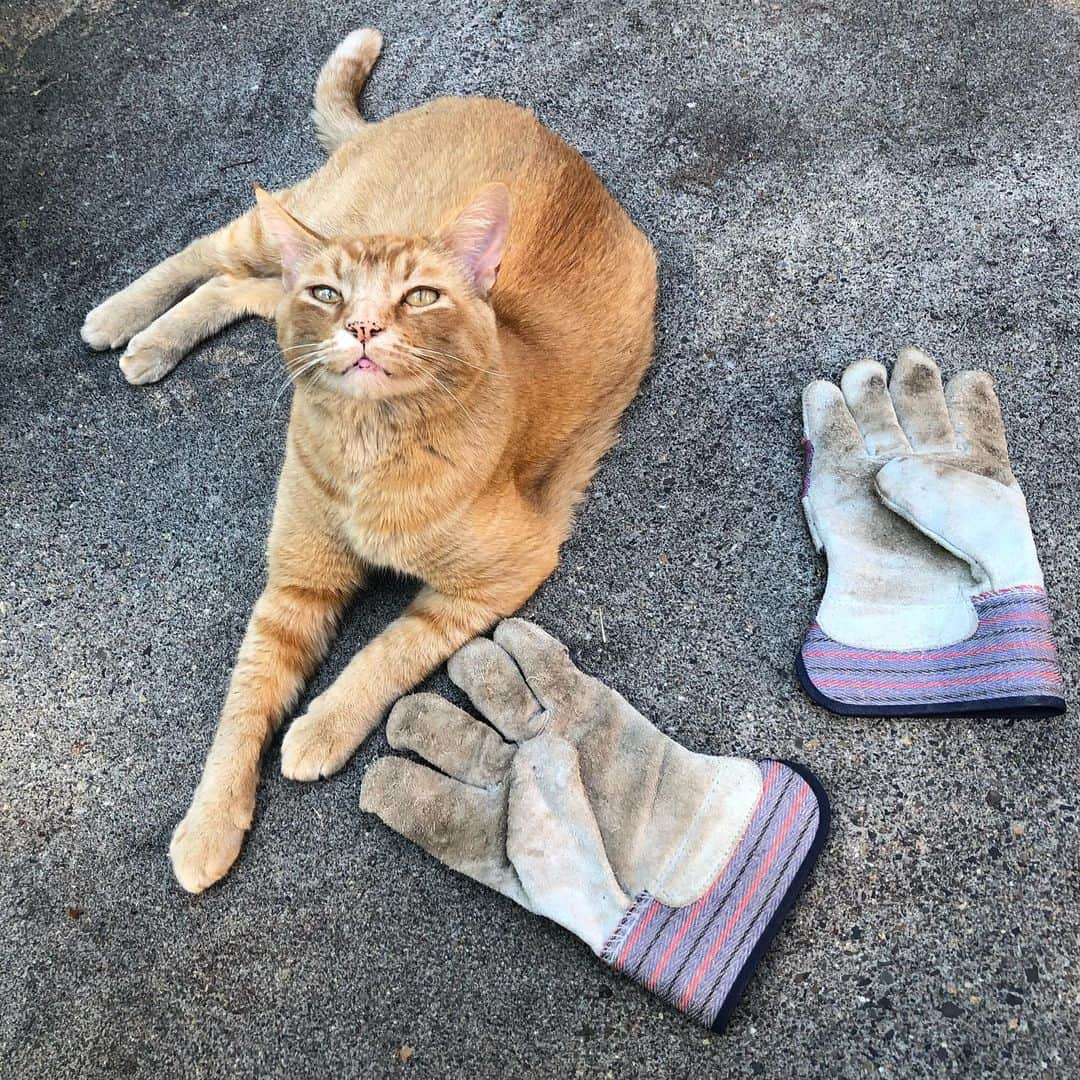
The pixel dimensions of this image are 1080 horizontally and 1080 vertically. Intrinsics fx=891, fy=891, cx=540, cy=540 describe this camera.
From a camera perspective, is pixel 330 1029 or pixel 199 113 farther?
pixel 199 113

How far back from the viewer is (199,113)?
3119 mm

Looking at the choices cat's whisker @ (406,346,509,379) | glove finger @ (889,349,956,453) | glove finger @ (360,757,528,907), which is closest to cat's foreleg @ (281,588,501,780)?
glove finger @ (360,757,528,907)

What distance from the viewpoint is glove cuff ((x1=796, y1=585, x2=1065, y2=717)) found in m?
1.94

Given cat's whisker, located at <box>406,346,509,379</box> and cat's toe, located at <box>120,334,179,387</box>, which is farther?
cat's toe, located at <box>120,334,179,387</box>

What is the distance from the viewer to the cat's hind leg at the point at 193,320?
257 centimetres

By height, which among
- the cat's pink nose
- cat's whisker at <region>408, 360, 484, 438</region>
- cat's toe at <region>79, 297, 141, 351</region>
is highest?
the cat's pink nose

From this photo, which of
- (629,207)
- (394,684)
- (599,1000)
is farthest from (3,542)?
(629,207)

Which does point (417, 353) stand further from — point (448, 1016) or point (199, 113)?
point (199, 113)

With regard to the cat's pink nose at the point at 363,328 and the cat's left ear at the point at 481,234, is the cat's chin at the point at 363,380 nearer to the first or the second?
the cat's pink nose at the point at 363,328

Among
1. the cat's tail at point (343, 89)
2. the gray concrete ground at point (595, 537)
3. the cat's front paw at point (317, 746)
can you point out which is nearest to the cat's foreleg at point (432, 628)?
the cat's front paw at point (317, 746)

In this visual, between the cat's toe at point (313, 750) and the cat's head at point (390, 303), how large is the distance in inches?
30.1

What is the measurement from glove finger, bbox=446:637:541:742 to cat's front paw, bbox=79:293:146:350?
1.46 m

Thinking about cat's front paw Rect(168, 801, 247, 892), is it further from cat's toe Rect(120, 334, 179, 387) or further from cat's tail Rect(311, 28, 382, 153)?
cat's tail Rect(311, 28, 382, 153)

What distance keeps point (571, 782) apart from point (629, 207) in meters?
1.90
